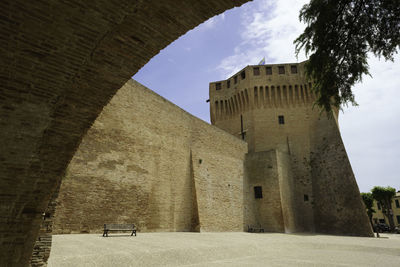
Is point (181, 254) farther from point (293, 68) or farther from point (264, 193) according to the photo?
point (293, 68)

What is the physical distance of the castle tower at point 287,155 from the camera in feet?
55.3

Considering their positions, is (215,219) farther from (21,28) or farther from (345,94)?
(21,28)

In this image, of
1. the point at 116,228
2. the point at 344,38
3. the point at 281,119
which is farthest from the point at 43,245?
the point at 281,119

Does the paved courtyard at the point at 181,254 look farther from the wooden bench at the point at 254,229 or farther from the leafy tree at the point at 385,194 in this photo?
the leafy tree at the point at 385,194

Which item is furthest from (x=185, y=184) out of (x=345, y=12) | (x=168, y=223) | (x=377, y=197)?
(x=377, y=197)

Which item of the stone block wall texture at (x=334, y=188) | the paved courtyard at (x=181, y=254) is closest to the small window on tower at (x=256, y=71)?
the stone block wall texture at (x=334, y=188)

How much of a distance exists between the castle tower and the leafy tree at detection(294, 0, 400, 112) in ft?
39.6

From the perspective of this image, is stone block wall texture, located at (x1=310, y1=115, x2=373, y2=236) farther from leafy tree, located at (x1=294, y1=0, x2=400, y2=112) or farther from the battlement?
leafy tree, located at (x1=294, y1=0, x2=400, y2=112)

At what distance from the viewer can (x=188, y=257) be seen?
6.91 metres

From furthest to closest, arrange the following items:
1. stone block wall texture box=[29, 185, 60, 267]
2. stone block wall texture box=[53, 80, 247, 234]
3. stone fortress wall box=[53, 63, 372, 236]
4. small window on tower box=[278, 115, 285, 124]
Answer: small window on tower box=[278, 115, 285, 124], stone fortress wall box=[53, 63, 372, 236], stone block wall texture box=[53, 80, 247, 234], stone block wall texture box=[29, 185, 60, 267]

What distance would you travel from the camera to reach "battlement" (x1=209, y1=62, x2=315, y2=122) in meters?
21.4

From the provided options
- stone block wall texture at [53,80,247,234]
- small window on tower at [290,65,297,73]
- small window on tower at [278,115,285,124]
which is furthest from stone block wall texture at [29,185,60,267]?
small window on tower at [290,65,297,73]

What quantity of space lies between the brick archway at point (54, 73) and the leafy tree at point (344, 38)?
370cm

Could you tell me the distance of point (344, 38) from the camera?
5.48 metres
